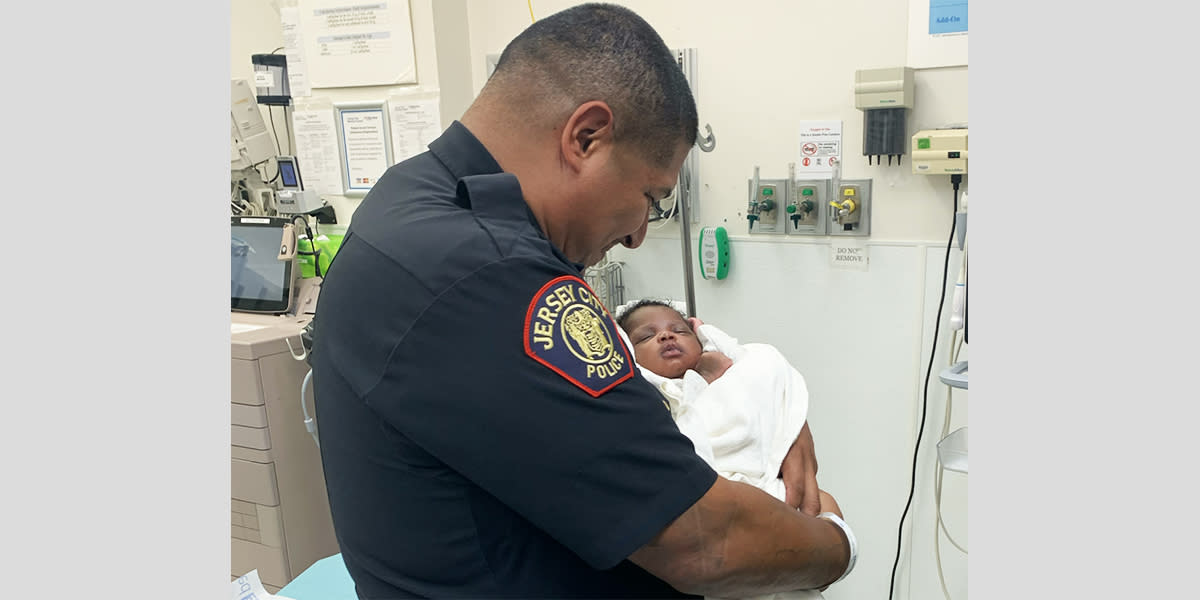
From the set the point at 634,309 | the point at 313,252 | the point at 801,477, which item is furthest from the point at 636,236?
the point at 313,252

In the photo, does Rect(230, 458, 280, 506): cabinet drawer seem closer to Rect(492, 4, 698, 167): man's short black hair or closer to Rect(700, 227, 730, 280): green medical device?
Rect(700, 227, 730, 280): green medical device

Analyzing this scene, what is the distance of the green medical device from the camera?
2320 mm

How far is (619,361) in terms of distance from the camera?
80cm

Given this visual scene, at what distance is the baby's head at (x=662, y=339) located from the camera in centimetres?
155

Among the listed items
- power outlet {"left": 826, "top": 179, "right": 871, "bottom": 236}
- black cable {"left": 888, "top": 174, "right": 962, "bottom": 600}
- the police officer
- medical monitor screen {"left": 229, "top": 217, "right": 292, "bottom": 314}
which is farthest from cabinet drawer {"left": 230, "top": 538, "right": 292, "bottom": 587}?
power outlet {"left": 826, "top": 179, "right": 871, "bottom": 236}

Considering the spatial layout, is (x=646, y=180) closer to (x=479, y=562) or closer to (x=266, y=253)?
(x=479, y=562)

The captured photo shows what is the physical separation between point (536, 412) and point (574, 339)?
8 centimetres

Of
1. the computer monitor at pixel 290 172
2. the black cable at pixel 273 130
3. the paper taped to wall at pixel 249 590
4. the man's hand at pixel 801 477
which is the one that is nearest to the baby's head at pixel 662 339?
the man's hand at pixel 801 477

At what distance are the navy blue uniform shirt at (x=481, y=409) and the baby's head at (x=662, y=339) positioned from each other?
2.29 ft

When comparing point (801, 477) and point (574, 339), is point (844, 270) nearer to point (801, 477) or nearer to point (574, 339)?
point (801, 477)

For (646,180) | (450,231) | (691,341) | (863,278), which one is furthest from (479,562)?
(863,278)

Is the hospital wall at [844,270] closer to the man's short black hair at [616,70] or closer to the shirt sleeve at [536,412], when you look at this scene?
the man's short black hair at [616,70]

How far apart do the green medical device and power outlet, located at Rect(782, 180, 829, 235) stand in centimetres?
21

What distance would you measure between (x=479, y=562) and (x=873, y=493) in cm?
172
